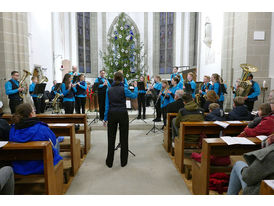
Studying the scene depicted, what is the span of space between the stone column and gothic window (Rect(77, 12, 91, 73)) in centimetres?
694

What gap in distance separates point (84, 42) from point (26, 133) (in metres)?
12.7

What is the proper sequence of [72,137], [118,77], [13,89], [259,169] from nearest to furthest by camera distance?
1. [259,169]
2. [72,137]
3. [118,77]
4. [13,89]

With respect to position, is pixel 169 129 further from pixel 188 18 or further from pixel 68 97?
pixel 188 18

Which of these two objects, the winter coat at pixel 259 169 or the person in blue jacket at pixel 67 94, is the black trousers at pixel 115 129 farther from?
the person in blue jacket at pixel 67 94

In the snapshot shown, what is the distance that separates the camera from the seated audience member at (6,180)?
6.13 feet

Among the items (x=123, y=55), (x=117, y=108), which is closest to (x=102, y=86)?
(x=117, y=108)

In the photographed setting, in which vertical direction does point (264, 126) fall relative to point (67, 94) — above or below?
below

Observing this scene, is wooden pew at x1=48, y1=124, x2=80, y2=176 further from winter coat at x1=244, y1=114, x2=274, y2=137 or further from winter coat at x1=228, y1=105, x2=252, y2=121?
winter coat at x1=228, y1=105, x2=252, y2=121

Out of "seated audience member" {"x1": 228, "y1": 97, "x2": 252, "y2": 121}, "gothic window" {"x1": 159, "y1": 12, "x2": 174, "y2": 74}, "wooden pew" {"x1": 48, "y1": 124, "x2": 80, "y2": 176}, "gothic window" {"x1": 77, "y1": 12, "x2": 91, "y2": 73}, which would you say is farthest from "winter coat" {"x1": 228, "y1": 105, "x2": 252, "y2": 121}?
"gothic window" {"x1": 77, "y1": 12, "x2": 91, "y2": 73}

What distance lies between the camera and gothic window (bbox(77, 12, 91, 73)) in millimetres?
13789

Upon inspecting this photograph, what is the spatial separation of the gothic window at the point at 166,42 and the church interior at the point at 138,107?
7cm

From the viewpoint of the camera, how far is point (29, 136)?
230 cm

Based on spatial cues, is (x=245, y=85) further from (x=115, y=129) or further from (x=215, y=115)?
(x=115, y=129)

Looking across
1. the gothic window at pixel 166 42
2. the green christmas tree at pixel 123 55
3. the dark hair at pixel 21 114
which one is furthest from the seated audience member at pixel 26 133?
the gothic window at pixel 166 42
